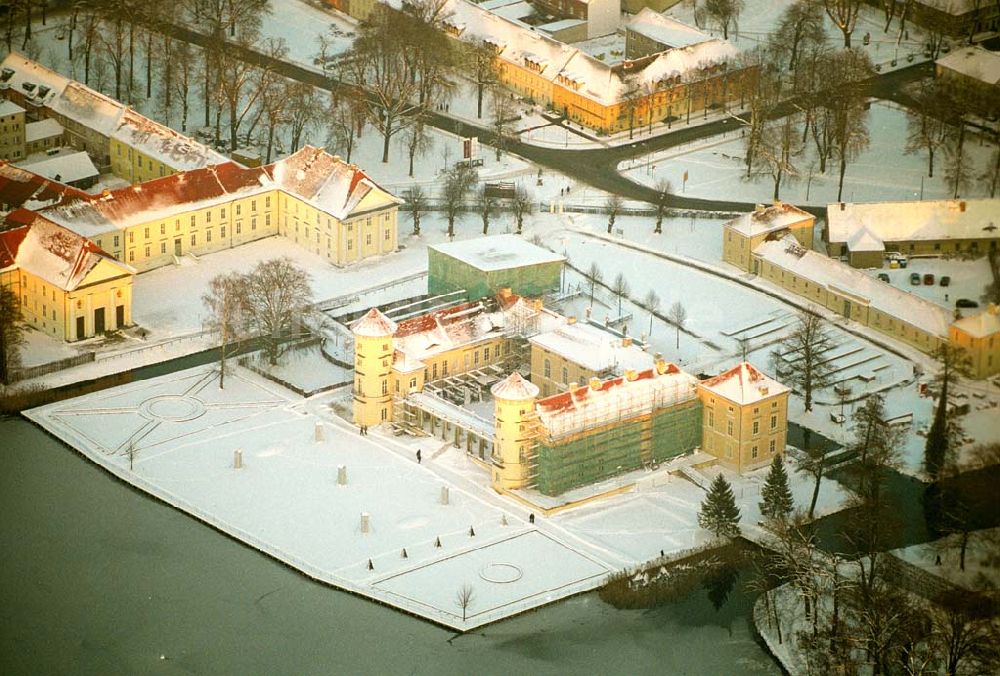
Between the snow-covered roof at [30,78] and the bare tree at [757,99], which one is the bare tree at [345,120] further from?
the bare tree at [757,99]

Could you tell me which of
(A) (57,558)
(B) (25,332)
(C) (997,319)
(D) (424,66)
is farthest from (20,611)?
(D) (424,66)

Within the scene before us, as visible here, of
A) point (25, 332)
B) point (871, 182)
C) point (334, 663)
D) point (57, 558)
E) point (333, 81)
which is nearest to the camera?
point (334, 663)

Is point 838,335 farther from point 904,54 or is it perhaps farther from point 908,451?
point 904,54

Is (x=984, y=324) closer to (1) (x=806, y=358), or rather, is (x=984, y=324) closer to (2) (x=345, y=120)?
(1) (x=806, y=358)

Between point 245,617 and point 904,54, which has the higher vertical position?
point 904,54

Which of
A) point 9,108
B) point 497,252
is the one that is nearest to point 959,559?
point 497,252

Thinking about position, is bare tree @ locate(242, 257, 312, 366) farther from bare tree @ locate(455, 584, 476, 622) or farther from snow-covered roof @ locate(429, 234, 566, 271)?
bare tree @ locate(455, 584, 476, 622)

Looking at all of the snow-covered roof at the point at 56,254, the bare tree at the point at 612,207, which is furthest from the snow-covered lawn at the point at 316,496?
the bare tree at the point at 612,207

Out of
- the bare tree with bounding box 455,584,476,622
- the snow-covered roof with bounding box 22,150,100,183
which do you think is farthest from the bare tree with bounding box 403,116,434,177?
the bare tree with bounding box 455,584,476,622
